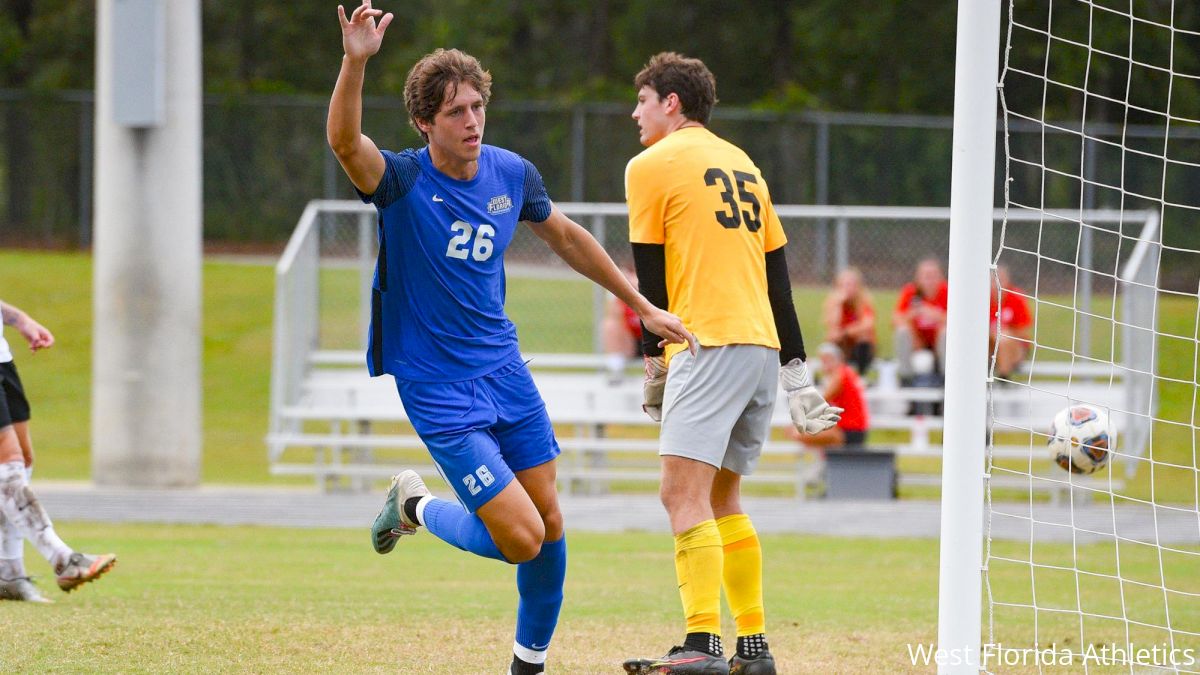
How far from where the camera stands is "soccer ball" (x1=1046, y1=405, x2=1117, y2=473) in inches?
254

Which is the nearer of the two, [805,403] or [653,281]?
[653,281]

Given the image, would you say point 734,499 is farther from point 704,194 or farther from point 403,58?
point 403,58

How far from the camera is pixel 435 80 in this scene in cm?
479

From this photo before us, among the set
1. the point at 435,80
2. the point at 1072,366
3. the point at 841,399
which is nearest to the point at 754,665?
the point at 435,80

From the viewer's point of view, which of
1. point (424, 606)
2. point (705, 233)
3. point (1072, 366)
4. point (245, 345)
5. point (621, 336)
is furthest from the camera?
point (245, 345)

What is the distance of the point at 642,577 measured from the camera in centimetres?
832

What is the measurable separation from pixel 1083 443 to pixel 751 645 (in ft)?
6.87

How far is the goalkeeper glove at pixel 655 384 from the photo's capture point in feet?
18.6

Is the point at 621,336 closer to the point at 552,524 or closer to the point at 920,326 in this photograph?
the point at 920,326

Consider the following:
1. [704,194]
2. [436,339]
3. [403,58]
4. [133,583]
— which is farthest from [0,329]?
[403,58]

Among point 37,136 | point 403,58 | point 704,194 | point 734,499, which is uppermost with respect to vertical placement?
point 403,58

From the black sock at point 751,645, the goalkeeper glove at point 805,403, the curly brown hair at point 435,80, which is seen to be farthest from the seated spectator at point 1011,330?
the curly brown hair at point 435,80

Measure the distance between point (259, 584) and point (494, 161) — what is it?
352 centimetres

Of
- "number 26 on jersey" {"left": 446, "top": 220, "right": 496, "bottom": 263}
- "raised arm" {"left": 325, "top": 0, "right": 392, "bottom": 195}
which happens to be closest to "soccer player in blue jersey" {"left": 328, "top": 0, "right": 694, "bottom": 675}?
"number 26 on jersey" {"left": 446, "top": 220, "right": 496, "bottom": 263}
